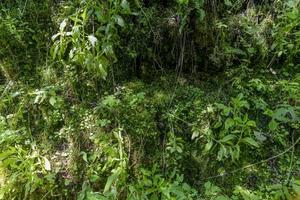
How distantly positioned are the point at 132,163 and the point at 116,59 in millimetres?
781

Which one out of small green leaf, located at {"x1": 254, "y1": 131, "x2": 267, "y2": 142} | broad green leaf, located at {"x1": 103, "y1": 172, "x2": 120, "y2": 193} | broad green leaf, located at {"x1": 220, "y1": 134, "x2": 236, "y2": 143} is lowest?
broad green leaf, located at {"x1": 103, "y1": 172, "x2": 120, "y2": 193}

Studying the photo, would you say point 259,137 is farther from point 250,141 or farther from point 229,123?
point 229,123

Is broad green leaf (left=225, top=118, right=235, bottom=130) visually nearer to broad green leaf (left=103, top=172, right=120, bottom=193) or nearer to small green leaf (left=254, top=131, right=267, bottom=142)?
small green leaf (left=254, top=131, right=267, bottom=142)

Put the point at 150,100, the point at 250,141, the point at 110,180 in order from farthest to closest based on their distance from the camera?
the point at 150,100 < the point at 250,141 < the point at 110,180

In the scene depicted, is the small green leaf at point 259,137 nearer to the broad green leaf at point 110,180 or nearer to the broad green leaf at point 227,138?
the broad green leaf at point 227,138

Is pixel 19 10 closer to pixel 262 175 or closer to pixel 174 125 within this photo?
pixel 174 125

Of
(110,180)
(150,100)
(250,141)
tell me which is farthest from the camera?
(150,100)

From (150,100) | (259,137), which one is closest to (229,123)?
(259,137)

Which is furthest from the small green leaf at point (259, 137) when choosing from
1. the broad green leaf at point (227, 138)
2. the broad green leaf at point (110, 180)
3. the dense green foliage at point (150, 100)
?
the broad green leaf at point (110, 180)

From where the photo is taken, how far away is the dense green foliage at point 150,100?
2.36 metres

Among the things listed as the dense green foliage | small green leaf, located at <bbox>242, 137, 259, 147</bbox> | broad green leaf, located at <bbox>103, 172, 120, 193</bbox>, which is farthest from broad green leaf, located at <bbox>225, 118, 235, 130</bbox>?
broad green leaf, located at <bbox>103, 172, 120, 193</bbox>

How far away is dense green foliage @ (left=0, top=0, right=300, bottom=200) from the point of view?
7.73 ft

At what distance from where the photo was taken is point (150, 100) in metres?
2.66

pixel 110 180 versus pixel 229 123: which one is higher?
pixel 229 123
